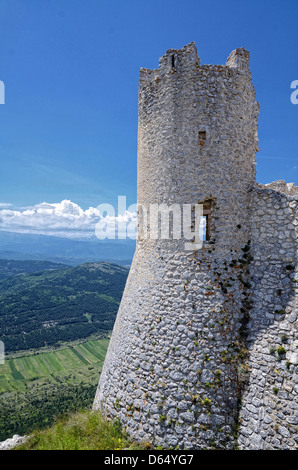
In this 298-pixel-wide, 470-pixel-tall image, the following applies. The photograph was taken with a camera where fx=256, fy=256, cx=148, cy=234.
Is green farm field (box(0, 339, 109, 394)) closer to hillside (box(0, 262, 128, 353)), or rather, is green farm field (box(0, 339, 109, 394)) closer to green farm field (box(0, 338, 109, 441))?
green farm field (box(0, 338, 109, 441))

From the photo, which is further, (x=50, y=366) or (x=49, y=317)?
(x=49, y=317)

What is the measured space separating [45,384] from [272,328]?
97789 mm

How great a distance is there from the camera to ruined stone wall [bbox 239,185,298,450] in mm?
6566

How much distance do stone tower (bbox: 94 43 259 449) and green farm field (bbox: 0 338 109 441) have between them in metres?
52.4

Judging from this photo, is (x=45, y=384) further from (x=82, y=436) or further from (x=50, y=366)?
(x=82, y=436)

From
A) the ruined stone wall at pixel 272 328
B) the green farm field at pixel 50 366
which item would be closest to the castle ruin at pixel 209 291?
the ruined stone wall at pixel 272 328

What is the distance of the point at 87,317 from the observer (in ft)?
533

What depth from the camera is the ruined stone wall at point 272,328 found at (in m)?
6.57

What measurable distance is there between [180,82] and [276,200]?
5290 millimetres

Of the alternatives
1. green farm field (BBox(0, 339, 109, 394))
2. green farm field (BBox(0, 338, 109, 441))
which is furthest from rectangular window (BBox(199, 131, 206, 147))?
green farm field (BBox(0, 339, 109, 394))

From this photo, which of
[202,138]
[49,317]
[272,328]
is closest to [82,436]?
[272,328]

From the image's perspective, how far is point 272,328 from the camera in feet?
24.5

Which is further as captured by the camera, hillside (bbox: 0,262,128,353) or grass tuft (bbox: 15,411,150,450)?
hillside (bbox: 0,262,128,353)
